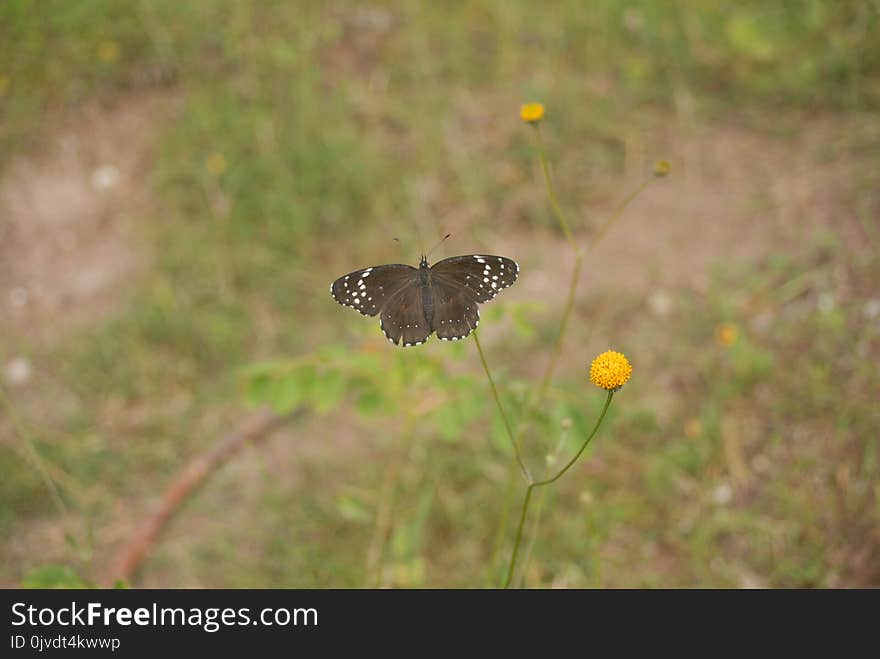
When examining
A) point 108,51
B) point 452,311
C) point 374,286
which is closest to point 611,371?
point 452,311

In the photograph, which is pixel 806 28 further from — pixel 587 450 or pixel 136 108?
pixel 136 108

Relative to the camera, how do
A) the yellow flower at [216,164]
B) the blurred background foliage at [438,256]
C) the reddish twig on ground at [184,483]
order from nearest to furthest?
the blurred background foliage at [438,256], the reddish twig on ground at [184,483], the yellow flower at [216,164]

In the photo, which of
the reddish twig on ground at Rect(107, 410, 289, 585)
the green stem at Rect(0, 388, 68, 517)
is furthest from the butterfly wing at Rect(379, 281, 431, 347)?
the reddish twig on ground at Rect(107, 410, 289, 585)

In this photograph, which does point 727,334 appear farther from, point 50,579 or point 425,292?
point 50,579

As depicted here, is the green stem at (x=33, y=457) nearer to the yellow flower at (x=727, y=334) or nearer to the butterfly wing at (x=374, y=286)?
the butterfly wing at (x=374, y=286)

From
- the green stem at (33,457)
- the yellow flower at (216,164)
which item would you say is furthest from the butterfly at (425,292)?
the yellow flower at (216,164)
